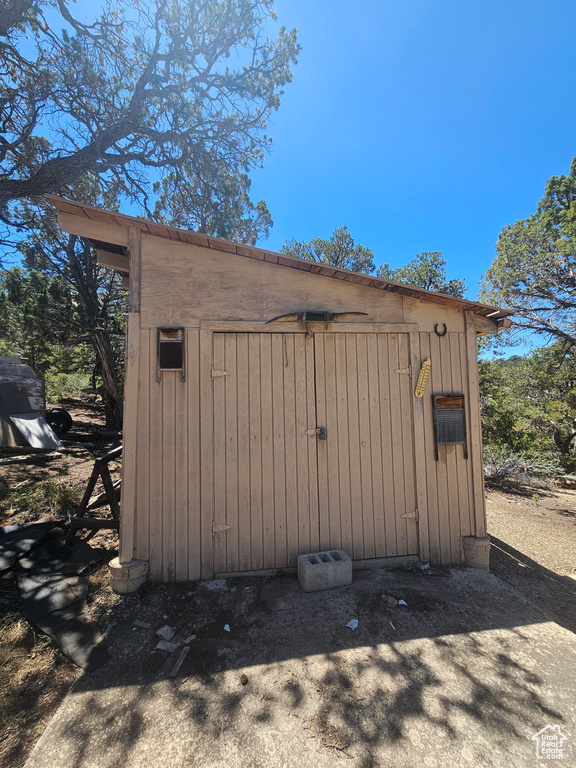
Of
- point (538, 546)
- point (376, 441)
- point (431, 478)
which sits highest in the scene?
point (376, 441)

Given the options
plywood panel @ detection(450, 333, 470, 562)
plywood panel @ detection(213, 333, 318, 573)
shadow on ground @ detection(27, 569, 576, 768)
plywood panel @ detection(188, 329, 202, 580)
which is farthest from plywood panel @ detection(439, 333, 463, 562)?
plywood panel @ detection(188, 329, 202, 580)

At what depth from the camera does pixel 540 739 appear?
1.74m

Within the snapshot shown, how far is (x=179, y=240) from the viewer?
3.32 meters

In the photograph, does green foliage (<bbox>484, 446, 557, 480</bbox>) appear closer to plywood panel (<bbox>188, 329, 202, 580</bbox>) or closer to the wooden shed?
the wooden shed

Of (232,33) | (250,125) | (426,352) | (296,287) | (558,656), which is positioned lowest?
(558,656)

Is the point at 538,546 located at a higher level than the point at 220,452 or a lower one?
lower

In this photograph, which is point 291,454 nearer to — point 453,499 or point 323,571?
point 323,571

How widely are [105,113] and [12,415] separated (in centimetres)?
694

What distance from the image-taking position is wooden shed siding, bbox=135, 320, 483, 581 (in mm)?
3146

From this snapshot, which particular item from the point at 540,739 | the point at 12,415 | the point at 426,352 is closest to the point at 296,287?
the point at 426,352

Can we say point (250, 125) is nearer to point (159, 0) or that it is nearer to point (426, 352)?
point (159, 0)

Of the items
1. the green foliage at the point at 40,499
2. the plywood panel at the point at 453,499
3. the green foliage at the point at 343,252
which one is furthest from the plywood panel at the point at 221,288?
the green foliage at the point at 343,252

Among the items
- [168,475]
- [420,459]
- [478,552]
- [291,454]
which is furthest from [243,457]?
[478,552]
